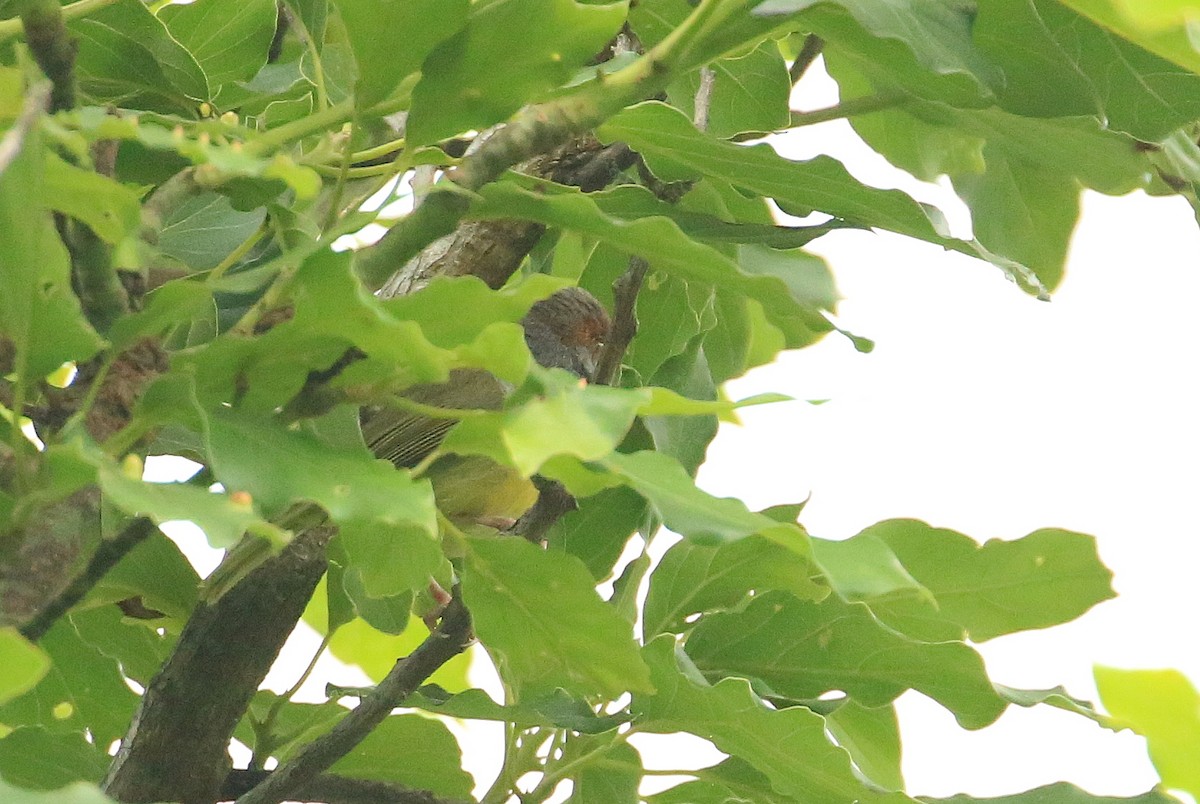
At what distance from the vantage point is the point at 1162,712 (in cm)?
32

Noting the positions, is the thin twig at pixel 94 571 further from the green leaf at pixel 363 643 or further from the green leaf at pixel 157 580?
the green leaf at pixel 363 643

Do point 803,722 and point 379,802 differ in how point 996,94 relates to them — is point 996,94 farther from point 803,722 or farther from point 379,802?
point 379,802

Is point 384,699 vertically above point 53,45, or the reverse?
point 53,45

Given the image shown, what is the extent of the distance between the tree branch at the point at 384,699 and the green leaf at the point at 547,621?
0.07 m

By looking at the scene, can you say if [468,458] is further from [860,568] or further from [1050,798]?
[860,568]

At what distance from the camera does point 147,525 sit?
2.31ft

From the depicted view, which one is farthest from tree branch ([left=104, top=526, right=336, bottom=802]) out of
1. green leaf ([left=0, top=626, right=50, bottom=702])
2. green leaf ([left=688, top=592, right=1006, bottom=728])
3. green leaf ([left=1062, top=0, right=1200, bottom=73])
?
green leaf ([left=1062, top=0, right=1200, bottom=73])

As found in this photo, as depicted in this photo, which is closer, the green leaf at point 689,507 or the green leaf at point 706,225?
the green leaf at point 689,507

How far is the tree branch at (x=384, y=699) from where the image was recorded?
3.00 feet

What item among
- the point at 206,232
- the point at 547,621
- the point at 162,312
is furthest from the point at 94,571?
the point at 206,232

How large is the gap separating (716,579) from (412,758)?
1.12 ft

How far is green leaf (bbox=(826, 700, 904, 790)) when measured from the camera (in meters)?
1.10

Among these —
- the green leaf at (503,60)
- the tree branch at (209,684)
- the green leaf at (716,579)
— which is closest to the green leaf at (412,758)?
the tree branch at (209,684)

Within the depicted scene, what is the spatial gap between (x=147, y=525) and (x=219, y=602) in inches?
15.0
